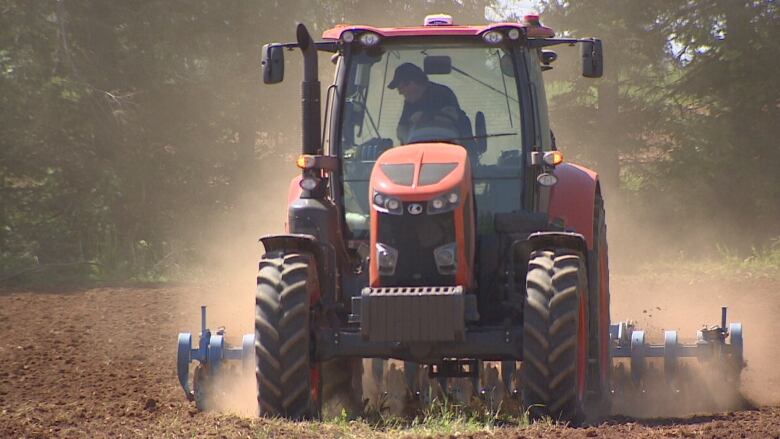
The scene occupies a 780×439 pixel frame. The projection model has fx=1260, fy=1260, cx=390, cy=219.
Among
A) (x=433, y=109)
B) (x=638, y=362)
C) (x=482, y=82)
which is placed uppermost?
(x=482, y=82)

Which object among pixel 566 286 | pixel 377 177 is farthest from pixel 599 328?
pixel 377 177

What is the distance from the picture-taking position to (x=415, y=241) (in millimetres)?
7551

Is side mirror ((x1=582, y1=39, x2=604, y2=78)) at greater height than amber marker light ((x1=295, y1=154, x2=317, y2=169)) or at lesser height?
greater

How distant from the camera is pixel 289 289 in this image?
291 inches

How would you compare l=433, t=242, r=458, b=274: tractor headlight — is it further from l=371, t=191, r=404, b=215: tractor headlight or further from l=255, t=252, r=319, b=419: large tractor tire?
l=255, t=252, r=319, b=419: large tractor tire

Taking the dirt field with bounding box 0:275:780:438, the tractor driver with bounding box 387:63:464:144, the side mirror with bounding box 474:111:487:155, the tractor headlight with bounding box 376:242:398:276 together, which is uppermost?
the tractor driver with bounding box 387:63:464:144

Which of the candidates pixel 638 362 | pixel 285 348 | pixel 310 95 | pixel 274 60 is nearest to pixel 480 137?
pixel 310 95

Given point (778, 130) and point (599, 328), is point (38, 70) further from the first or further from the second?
point (599, 328)

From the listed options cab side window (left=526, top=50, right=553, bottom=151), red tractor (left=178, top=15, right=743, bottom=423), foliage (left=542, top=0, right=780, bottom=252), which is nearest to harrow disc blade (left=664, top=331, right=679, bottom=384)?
red tractor (left=178, top=15, right=743, bottom=423)

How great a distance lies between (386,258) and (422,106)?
1313 mm

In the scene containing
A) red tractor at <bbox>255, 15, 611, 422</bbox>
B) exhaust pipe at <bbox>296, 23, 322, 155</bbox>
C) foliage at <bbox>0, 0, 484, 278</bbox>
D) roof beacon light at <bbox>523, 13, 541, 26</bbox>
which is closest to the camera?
red tractor at <bbox>255, 15, 611, 422</bbox>

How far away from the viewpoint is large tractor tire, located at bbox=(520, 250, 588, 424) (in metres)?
7.22

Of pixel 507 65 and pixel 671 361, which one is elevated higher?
pixel 507 65

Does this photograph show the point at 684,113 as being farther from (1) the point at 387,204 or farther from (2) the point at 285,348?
(2) the point at 285,348
